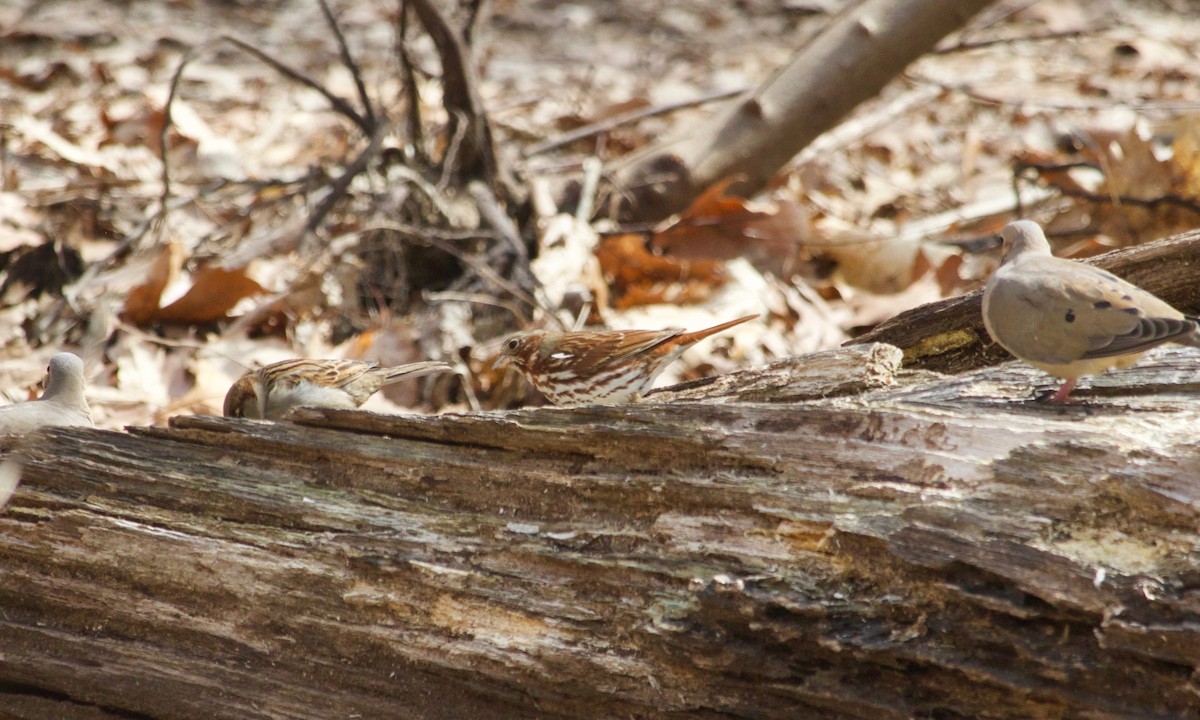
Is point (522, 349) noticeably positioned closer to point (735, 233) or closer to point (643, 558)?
point (735, 233)

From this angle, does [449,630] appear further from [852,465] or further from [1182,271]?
[1182,271]

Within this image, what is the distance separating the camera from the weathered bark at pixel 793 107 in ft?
22.7

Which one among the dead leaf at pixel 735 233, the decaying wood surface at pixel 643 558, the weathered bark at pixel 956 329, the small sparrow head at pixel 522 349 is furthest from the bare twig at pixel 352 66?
the weathered bark at pixel 956 329

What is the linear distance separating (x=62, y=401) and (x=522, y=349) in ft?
6.70

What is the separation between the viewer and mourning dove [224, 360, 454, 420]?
15.6 ft

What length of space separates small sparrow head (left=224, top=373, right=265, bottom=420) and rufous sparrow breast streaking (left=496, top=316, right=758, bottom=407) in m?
1.33

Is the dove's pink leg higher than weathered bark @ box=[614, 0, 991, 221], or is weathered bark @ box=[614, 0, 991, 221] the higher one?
weathered bark @ box=[614, 0, 991, 221]

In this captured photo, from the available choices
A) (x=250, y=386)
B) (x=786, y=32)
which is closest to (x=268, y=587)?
(x=250, y=386)

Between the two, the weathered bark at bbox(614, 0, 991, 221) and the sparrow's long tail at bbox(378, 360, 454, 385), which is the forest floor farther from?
the sparrow's long tail at bbox(378, 360, 454, 385)

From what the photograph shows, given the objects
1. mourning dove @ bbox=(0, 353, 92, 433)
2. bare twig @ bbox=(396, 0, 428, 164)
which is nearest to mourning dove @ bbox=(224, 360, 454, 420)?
mourning dove @ bbox=(0, 353, 92, 433)

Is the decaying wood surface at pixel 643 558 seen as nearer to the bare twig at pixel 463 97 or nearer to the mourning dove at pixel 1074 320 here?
the mourning dove at pixel 1074 320

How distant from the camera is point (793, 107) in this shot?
716 centimetres

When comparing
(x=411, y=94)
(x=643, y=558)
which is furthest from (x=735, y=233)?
(x=643, y=558)

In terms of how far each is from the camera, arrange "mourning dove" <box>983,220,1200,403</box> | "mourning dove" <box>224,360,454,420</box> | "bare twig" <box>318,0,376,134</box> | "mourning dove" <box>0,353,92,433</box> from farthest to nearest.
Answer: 1. "bare twig" <box>318,0,376,134</box>
2. "mourning dove" <box>224,360,454,420</box>
3. "mourning dove" <box>0,353,92,433</box>
4. "mourning dove" <box>983,220,1200,403</box>
